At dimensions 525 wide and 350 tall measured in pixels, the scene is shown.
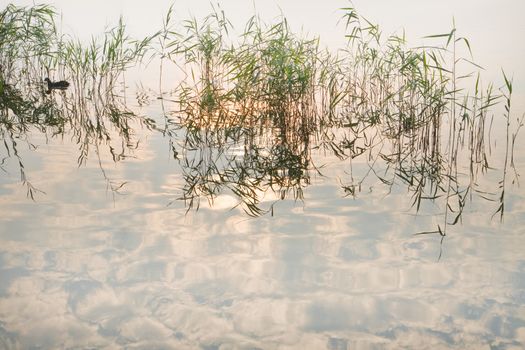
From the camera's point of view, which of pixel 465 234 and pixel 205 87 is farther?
pixel 205 87

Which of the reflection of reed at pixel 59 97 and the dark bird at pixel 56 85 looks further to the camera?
the dark bird at pixel 56 85

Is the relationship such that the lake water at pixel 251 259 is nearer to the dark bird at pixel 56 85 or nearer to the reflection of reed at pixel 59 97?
the reflection of reed at pixel 59 97

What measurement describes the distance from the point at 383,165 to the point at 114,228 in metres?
3.13

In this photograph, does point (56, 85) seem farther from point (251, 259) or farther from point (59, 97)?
point (251, 259)

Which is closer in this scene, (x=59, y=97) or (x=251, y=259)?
(x=251, y=259)

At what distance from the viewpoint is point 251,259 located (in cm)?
359

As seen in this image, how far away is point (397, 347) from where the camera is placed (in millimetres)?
2621

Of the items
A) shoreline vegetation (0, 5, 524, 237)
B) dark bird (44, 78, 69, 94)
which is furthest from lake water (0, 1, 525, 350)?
dark bird (44, 78, 69, 94)

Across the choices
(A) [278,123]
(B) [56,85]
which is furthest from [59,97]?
(A) [278,123]

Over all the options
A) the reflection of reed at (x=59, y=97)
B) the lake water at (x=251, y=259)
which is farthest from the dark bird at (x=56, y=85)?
the lake water at (x=251, y=259)

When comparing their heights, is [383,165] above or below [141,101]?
below

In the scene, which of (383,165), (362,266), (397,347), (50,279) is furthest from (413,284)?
(383,165)

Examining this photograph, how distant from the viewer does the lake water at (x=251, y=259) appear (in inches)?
108

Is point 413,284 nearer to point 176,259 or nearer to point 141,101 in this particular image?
point 176,259
